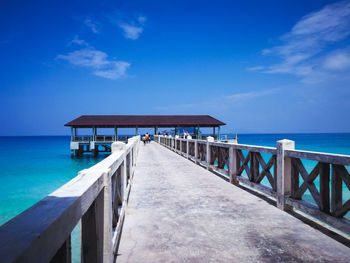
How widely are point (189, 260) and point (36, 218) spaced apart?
7.10 feet

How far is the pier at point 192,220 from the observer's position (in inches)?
50.5

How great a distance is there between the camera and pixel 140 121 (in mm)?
45375

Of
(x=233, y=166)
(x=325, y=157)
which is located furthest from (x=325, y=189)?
(x=233, y=166)

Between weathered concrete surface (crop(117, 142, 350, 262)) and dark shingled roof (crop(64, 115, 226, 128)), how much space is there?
37121 mm

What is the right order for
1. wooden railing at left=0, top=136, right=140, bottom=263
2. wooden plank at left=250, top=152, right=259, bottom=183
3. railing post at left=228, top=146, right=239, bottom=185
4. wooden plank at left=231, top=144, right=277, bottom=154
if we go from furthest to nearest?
railing post at left=228, top=146, right=239, bottom=185 < wooden plank at left=250, top=152, right=259, bottom=183 < wooden plank at left=231, top=144, right=277, bottom=154 < wooden railing at left=0, top=136, right=140, bottom=263

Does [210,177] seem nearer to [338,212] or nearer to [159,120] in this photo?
A: [338,212]

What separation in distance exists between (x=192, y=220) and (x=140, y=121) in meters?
41.7

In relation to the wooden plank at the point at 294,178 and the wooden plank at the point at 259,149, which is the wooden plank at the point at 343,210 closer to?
the wooden plank at the point at 294,178

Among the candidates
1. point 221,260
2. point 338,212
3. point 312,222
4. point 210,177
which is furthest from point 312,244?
point 210,177

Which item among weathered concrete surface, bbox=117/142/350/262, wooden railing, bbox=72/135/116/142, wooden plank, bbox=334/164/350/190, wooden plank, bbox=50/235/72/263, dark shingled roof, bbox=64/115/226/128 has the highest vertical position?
dark shingled roof, bbox=64/115/226/128

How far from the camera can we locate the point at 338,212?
3578 millimetres

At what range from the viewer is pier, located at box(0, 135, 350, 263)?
128cm

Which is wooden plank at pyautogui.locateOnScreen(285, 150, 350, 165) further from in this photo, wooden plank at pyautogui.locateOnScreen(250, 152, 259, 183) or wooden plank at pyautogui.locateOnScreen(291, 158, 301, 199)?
wooden plank at pyautogui.locateOnScreen(250, 152, 259, 183)

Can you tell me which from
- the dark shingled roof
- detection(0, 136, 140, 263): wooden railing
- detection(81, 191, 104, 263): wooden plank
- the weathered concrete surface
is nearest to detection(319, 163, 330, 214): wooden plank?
the weathered concrete surface
